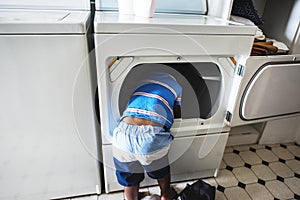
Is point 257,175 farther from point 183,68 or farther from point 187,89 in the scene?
point 183,68

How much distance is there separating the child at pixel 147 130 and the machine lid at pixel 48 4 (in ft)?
2.04

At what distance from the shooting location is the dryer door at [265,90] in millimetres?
1097

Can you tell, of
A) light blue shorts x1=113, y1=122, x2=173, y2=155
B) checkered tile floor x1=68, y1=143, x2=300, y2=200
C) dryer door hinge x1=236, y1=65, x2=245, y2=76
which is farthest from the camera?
checkered tile floor x1=68, y1=143, x2=300, y2=200

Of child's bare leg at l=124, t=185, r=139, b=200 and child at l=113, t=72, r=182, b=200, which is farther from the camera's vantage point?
child's bare leg at l=124, t=185, r=139, b=200

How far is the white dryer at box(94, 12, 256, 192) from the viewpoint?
91 centimetres

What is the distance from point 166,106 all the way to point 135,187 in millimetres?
518

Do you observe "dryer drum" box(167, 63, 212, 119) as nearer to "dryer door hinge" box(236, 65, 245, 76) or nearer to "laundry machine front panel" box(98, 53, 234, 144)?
"laundry machine front panel" box(98, 53, 234, 144)

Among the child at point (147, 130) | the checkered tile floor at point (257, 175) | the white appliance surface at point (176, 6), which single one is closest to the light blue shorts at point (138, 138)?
the child at point (147, 130)

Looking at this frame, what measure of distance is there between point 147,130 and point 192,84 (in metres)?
0.50

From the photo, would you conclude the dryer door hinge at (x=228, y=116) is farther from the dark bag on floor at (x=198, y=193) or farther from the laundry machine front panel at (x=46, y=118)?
the laundry machine front panel at (x=46, y=118)

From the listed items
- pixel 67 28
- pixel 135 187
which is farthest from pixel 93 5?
pixel 135 187

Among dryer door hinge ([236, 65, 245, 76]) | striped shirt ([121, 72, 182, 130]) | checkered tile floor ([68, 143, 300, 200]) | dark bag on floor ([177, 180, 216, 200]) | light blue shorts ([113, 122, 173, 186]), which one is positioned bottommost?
checkered tile floor ([68, 143, 300, 200])

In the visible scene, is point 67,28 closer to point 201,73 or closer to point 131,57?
point 131,57

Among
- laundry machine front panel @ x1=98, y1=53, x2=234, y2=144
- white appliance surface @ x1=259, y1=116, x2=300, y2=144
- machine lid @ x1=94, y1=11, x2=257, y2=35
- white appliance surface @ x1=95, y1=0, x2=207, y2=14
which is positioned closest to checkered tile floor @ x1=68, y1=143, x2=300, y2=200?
white appliance surface @ x1=259, y1=116, x2=300, y2=144
